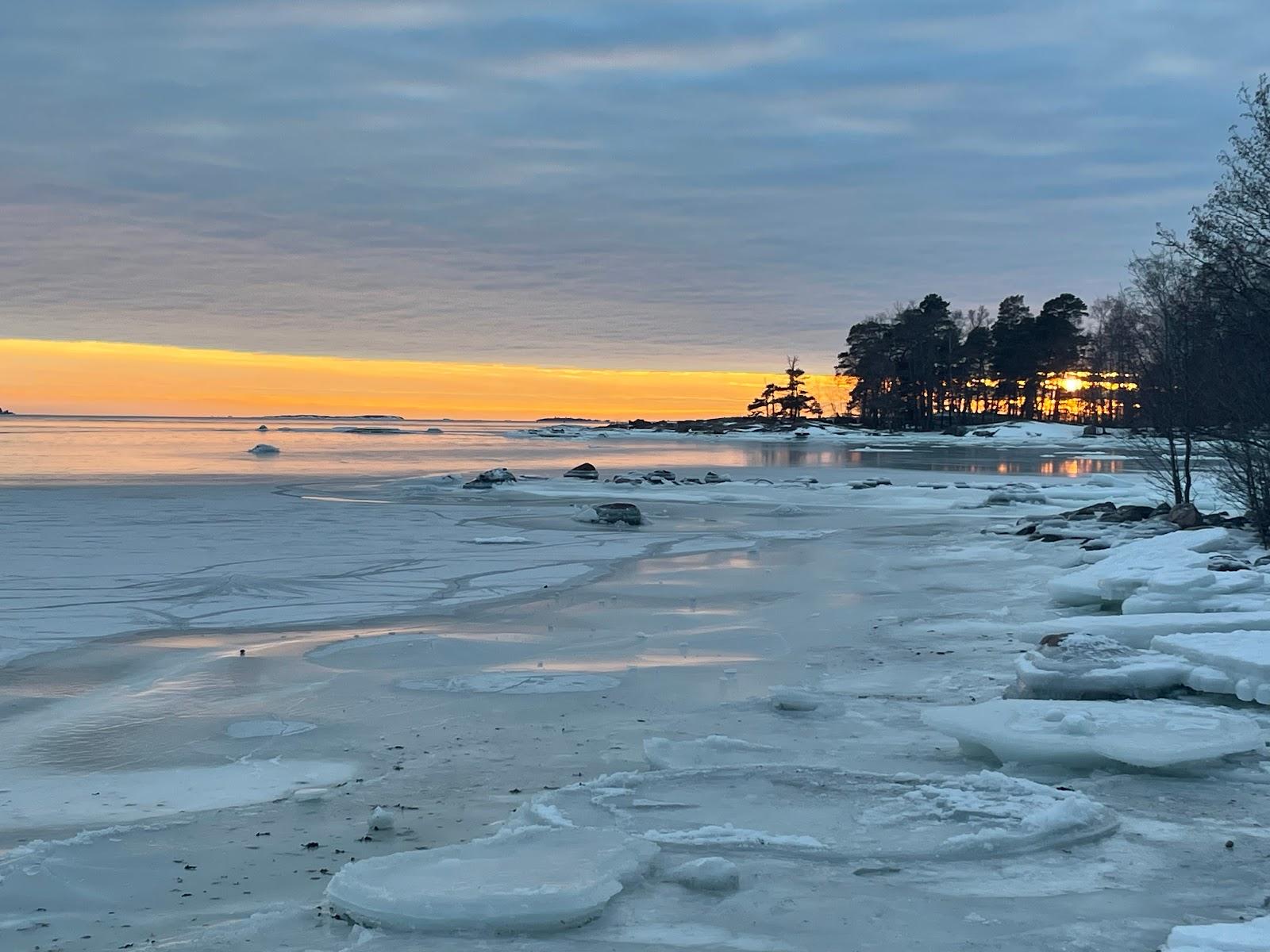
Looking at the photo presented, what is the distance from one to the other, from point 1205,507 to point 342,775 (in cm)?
2139

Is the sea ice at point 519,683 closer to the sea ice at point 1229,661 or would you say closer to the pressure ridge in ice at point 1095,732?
the pressure ridge in ice at point 1095,732

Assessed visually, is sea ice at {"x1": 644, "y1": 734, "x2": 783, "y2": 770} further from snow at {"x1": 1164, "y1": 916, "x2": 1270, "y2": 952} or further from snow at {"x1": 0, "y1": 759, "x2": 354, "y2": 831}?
snow at {"x1": 1164, "y1": 916, "x2": 1270, "y2": 952}

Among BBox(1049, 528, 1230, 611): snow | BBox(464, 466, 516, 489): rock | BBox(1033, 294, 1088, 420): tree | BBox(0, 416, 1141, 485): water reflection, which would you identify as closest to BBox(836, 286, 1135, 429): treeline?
BBox(1033, 294, 1088, 420): tree

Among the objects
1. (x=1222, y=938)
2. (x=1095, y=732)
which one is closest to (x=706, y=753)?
(x=1095, y=732)

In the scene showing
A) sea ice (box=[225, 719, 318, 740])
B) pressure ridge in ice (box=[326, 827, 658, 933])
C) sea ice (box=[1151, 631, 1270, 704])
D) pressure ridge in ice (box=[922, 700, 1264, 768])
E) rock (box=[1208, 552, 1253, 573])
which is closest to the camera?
pressure ridge in ice (box=[326, 827, 658, 933])

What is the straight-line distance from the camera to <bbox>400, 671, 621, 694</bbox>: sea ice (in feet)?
25.9

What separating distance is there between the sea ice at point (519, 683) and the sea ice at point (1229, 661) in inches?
154

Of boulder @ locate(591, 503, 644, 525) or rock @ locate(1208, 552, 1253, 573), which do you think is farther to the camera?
boulder @ locate(591, 503, 644, 525)

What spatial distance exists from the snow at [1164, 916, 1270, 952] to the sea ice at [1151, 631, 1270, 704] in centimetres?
362

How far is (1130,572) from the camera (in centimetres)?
1109

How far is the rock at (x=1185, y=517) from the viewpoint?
17531 millimetres

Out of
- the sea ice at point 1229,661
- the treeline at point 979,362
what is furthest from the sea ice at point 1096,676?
the treeline at point 979,362

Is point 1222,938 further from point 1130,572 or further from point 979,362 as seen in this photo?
point 979,362

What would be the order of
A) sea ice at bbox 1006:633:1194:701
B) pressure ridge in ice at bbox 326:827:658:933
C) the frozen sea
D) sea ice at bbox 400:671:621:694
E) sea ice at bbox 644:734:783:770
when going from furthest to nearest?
sea ice at bbox 400:671:621:694
sea ice at bbox 1006:633:1194:701
sea ice at bbox 644:734:783:770
the frozen sea
pressure ridge in ice at bbox 326:827:658:933
